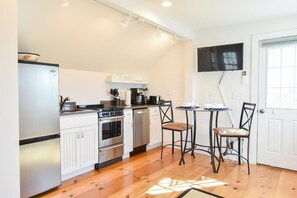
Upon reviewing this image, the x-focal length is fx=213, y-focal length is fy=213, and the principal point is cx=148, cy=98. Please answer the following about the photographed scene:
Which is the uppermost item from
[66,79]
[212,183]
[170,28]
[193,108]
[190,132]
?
[170,28]

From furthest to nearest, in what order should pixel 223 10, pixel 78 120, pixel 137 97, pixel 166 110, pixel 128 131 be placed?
1. pixel 137 97
2. pixel 166 110
3. pixel 128 131
4. pixel 223 10
5. pixel 78 120

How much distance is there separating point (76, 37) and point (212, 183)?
9.19 ft

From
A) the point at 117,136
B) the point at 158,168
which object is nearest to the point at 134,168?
the point at 158,168

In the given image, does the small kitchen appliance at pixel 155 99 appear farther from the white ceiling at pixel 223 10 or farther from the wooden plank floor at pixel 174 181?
the white ceiling at pixel 223 10

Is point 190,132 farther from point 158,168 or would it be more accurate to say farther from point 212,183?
point 212,183

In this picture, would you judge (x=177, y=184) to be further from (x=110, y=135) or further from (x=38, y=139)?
(x=38, y=139)

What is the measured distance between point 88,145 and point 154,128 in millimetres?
1670

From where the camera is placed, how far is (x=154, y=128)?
4453 mm

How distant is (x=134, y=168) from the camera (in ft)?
11.0

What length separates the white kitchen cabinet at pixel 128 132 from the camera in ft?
12.5

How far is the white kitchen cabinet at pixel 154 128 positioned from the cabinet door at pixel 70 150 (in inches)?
69.3

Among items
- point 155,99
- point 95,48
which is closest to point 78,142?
point 95,48

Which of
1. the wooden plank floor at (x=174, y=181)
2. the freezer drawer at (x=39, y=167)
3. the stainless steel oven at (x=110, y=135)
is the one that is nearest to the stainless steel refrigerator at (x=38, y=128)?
the freezer drawer at (x=39, y=167)

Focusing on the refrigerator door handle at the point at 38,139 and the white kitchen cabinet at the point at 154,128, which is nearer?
the refrigerator door handle at the point at 38,139
